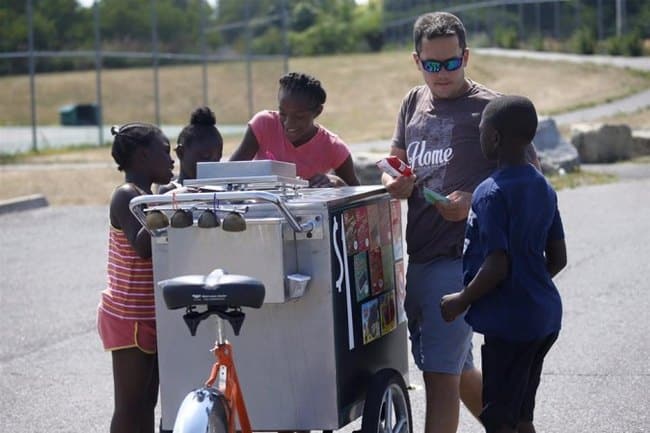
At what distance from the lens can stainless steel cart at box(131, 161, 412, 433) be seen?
14.1 feet

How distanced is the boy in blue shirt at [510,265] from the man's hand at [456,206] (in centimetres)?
33

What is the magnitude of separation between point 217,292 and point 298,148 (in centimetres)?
158

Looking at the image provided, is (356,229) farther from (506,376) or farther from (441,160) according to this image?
(506,376)

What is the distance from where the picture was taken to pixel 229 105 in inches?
1209

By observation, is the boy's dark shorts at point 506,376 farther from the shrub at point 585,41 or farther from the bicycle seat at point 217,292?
the shrub at point 585,41

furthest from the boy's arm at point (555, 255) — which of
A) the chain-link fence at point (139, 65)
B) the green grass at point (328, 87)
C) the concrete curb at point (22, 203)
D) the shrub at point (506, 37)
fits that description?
the shrub at point (506, 37)

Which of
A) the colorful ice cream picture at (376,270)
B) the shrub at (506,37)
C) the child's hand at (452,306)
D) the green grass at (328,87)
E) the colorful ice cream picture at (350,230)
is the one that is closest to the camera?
the child's hand at (452,306)

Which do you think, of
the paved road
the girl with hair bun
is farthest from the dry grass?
the girl with hair bun

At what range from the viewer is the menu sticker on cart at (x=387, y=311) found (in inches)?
193

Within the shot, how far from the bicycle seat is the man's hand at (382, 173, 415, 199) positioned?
103 cm

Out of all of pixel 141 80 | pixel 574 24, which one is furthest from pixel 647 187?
pixel 574 24

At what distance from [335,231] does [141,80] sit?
30.3 metres

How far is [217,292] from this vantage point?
12.8 feet

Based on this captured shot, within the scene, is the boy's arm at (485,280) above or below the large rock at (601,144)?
above
